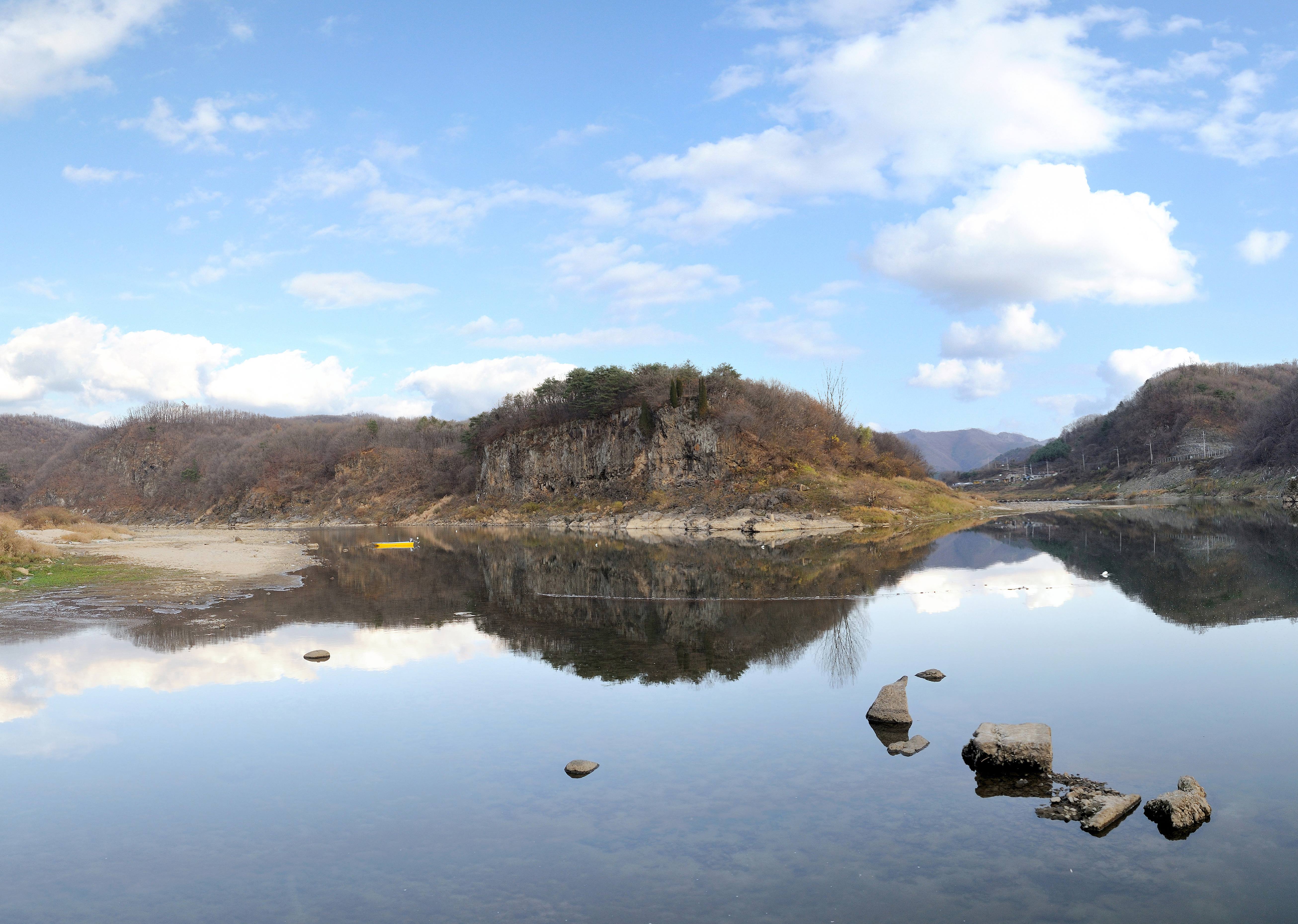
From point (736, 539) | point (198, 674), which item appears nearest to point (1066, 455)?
point (736, 539)

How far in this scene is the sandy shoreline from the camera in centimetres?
3684

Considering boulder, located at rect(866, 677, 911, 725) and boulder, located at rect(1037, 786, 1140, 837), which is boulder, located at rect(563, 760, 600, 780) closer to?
boulder, located at rect(866, 677, 911, 725)

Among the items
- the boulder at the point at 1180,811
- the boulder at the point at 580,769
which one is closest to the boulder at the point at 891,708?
the boulder at the point at 1180,811

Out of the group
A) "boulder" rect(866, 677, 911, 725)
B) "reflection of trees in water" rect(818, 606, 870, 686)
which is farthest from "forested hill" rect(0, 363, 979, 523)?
"boulder" rect(866, 677, 911, 725)

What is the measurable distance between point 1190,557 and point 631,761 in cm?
3558

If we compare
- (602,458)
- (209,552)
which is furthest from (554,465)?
(209,552)

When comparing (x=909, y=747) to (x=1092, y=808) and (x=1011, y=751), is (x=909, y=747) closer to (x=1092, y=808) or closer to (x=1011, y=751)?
Result: (x=1011, y=751)

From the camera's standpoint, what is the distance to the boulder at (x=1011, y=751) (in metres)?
10.1

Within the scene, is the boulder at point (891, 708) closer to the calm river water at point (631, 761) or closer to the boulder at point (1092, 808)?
the calm river water at point (631, 761)

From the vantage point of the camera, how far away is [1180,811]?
845cm

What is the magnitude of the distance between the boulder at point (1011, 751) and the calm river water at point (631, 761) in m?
0.34

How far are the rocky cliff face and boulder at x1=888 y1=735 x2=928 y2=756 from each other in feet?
229

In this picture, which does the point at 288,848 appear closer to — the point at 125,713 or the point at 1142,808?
the point at 125,713

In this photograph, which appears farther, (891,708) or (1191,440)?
(1191,440)
